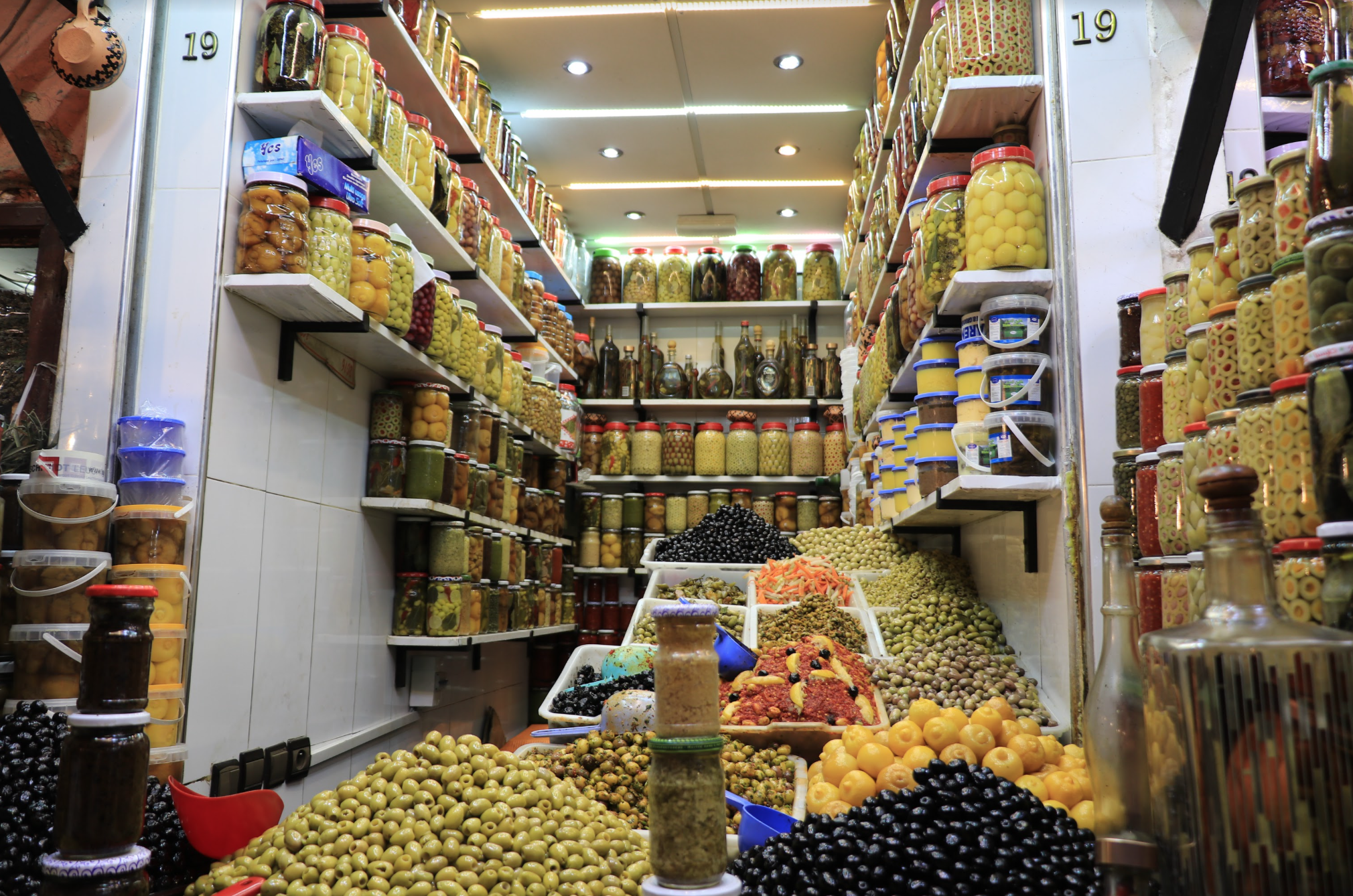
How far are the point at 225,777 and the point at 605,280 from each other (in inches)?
183

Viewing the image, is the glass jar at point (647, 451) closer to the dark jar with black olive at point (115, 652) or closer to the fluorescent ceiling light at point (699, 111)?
the fluorescent ceiling light at point (699, 111)

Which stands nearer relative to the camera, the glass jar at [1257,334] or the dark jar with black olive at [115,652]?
the dark jar with black olive at [115,652]

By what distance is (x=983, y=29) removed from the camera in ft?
8.52

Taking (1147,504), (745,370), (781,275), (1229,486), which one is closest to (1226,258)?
(1147,504)

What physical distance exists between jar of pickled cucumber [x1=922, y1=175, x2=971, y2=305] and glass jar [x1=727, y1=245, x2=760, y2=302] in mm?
3806

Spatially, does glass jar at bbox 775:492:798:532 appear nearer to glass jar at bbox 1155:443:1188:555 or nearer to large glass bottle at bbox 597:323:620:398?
large glass bottle at bbox 597:323:620:398

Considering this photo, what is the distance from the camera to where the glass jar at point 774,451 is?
6.16 m

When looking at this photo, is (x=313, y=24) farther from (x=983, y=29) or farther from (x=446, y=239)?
(x=983, y=29)

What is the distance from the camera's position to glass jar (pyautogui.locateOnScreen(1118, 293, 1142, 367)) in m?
2.18

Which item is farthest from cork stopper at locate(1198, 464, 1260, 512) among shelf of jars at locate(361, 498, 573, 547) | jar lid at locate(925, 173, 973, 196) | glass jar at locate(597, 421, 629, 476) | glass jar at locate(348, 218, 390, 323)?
glass jar at locate(597, 421, 629, 476)

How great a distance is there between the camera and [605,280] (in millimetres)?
6676

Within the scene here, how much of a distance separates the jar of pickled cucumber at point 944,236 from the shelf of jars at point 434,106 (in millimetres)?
2001

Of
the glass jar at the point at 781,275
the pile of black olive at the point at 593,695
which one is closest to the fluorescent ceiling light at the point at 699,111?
the glass jar at the point at 781,275

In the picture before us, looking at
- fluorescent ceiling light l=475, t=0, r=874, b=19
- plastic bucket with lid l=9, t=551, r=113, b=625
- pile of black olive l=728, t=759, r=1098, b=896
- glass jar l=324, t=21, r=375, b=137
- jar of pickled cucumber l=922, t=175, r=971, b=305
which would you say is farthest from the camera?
fluorescent ceiling light l=475, t=0, r=874, b=19
